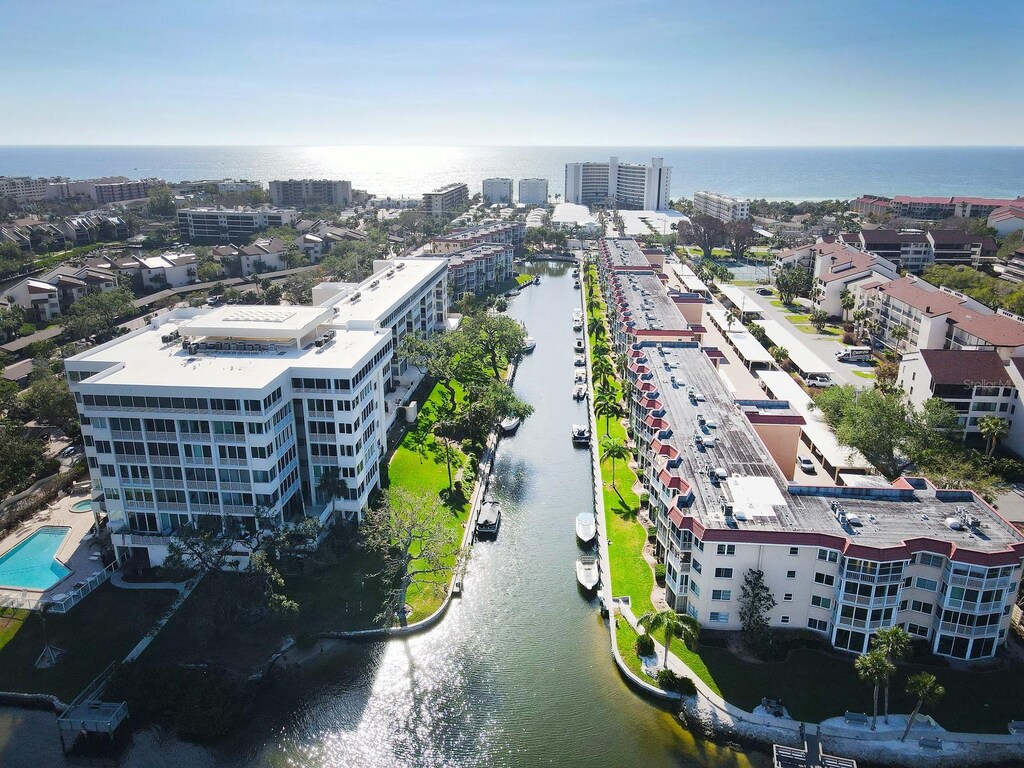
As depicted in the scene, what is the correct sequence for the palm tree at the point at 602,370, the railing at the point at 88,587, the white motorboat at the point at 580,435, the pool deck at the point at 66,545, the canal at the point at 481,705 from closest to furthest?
1. the canal at the point at 481,705
2. the railing at the point at 88,587
3. the pool deck at the point at 66,545
4. the white motorboat at the point at 580,435
5. the palm tree at the point at 602,370

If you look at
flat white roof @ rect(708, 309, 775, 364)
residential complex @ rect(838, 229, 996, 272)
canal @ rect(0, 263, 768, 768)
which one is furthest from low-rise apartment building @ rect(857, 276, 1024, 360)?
canal @ rect(0, 263, 768, 768)

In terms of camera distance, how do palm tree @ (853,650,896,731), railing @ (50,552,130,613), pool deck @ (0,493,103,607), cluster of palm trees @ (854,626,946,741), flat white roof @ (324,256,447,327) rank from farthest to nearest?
flat white roof @ (324,256,447,327) → pool deck @ (0,493,103,607) → railing @ (50,552,130,613) → palm tree @ (853,650,896,731) → cluster of palm trees @ (854,626,946,741)

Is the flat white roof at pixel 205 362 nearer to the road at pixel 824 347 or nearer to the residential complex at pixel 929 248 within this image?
the road at pixel 824 347

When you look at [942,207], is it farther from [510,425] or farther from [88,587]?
[88,587]

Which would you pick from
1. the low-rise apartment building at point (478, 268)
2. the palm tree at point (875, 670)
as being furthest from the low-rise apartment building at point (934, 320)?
the low-rise apartment building at point (478, 268)

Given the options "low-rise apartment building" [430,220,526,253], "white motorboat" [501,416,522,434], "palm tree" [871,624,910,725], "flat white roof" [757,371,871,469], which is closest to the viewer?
"palm tree" [871,624,910,725]

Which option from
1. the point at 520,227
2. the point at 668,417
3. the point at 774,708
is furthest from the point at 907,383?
the point at 520,227

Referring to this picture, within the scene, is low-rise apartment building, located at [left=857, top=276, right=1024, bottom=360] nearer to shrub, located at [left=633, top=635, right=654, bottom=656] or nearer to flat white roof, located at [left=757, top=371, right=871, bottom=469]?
flat white roof, located at [left=757, top=371, right=871, bottom=469]

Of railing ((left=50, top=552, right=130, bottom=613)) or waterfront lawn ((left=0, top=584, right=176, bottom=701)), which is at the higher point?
railing ((left=50, top=552, right=130, bottom=613))

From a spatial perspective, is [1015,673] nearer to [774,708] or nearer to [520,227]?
[774,708]
